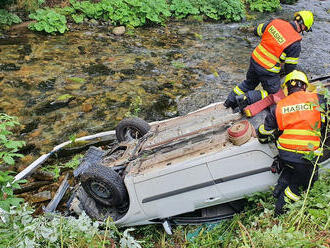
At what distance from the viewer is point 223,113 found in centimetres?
455

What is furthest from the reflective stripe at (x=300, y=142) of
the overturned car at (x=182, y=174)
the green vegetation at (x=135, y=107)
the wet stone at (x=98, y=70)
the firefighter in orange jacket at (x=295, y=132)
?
the wet stone at (x=98, y=70)

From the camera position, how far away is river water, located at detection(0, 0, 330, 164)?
727 centimetres

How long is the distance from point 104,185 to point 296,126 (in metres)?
2.29

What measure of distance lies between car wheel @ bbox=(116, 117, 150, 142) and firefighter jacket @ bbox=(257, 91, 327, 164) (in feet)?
6.88

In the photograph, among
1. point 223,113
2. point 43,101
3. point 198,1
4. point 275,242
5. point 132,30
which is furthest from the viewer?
point 198,1

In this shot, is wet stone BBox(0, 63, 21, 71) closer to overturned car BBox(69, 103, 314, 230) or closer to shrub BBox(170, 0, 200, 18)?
overturned car BBox(69, 103, 314, 230)

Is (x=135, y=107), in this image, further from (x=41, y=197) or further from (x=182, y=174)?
(x=182, y=174)

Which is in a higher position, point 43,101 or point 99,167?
point 99,167

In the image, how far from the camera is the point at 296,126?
3.33 meters

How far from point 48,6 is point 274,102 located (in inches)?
403

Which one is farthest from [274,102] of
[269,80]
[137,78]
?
[137,78]

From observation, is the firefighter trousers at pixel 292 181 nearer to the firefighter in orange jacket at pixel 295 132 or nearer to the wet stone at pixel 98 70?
the firefighter in orange jacket at pixel 295 132

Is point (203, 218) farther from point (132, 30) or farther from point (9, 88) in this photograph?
point (132, 30)

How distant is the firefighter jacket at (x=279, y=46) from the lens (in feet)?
15.1
